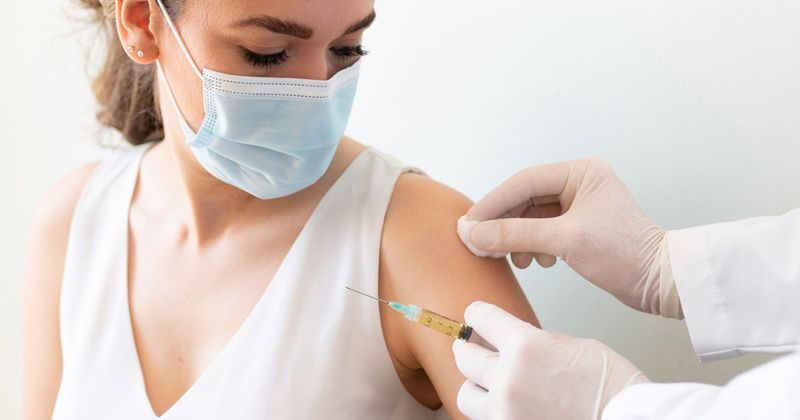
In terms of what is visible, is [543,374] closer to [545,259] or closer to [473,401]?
[473,401]

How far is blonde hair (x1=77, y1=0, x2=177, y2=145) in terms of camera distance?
1.85m

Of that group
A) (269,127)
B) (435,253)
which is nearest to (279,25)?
(269,127)

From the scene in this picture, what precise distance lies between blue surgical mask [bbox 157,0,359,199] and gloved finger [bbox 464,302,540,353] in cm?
37

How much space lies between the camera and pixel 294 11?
4.31 feet

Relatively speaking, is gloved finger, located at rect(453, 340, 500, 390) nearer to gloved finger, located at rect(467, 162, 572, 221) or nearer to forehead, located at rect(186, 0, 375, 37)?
gloved finger, located at rect(467, 162, 572, 221)

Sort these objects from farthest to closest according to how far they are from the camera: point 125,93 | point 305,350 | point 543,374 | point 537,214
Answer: point 125,93
point 537,214
point 305,350
point 543,374

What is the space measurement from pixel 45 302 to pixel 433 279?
0.83 metres

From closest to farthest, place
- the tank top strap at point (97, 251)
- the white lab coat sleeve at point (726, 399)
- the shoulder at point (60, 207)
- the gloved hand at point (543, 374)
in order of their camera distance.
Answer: the white lab coat sleeve at point (726, 399)
the gloved hand at point (543, 374)
the tank top strap at point (97, 251)
the shoulder at point (60, 207)

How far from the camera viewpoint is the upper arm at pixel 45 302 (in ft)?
5.69

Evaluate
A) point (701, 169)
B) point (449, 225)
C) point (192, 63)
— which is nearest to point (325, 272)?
point (449, 225)

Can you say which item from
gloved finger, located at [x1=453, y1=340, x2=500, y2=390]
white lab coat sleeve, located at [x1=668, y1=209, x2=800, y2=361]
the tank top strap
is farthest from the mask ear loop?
white lab coat sleeve, located at [x1=668, y1=209, x2=800, y2=361]

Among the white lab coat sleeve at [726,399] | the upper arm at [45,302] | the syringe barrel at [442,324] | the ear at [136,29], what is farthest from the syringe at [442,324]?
the upper arm at [45,302]

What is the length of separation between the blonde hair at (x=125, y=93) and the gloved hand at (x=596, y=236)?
822 millimetres

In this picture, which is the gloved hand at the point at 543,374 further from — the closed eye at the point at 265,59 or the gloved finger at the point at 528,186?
the closed eye at the point at 265,59
